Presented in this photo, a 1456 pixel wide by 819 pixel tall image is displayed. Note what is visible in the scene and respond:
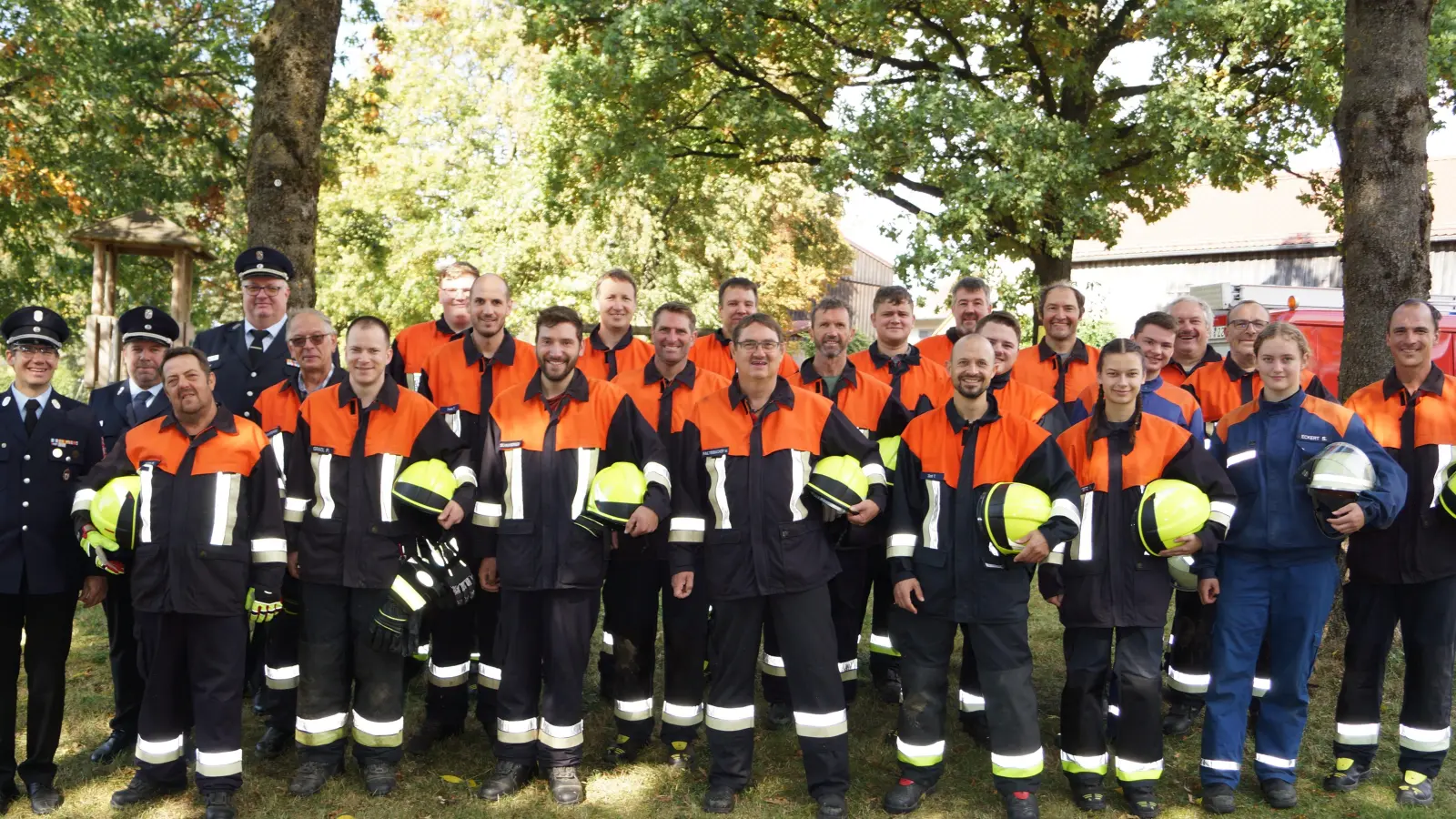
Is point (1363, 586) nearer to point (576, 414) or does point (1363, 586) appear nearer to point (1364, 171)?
point (1364, 171)

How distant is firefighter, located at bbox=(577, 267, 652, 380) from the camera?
264 inches

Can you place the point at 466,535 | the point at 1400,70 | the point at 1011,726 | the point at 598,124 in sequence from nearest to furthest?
1. the point at 1011,726
2. the point at 466,535
3. the point at 1400,70
4. the point at 598,124

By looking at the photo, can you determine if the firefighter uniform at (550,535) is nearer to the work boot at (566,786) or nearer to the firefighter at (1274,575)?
the work boot at (566,786)

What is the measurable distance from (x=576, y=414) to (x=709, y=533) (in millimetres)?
870

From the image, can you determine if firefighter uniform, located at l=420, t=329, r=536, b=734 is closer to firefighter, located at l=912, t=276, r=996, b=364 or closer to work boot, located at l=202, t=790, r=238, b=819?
work boot, located at l=202, t=790, r=238, b=819

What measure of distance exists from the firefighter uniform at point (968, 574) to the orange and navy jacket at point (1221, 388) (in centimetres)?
224

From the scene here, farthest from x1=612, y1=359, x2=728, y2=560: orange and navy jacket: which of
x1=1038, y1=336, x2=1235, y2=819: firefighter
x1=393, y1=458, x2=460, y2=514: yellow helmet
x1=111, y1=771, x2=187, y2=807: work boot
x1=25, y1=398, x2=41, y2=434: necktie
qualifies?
x1=25, y1=398, x2=41, y2=434: necktie

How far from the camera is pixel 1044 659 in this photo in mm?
8141

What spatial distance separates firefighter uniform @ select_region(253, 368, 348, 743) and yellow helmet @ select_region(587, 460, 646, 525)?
1.57m

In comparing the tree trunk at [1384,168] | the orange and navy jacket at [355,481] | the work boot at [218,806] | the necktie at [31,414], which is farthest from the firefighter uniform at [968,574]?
the necktie at [31,414]

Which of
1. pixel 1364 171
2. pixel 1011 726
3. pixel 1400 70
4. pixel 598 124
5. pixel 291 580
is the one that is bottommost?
pixel 1011 726

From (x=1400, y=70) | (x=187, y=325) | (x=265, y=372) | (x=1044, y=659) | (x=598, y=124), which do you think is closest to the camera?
(x=265, y=372)

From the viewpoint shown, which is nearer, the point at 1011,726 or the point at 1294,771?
the point at 1011,726

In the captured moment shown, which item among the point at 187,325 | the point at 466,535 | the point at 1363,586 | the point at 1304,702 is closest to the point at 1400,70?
the point at 1363,586
